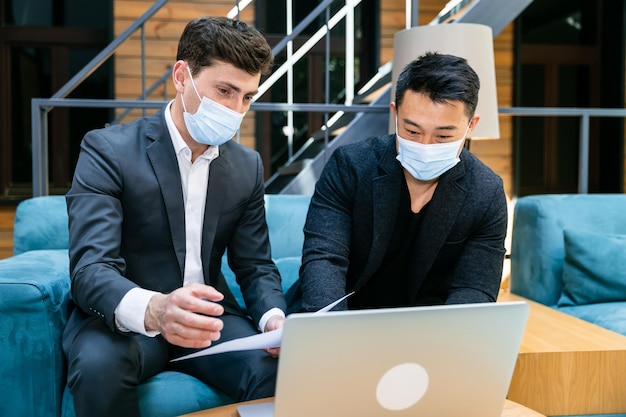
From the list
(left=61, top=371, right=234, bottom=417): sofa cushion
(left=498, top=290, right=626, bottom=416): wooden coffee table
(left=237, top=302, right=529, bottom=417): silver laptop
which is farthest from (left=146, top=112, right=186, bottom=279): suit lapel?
(left=498, top=290, right=626, bottom=416): wooden coffee table

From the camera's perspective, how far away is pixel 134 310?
4.03 ft

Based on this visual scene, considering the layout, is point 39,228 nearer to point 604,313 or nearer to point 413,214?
point 413,214

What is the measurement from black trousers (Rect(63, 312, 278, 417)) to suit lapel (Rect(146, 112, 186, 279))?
7.7 inches

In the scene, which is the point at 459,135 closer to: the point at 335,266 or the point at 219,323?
the point at 335,266

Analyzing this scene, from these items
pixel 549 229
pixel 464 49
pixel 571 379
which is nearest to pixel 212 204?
pixel 571 379

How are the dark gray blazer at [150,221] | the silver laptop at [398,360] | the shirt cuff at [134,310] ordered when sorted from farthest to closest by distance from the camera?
the dark gray blazer at [150,221] → the shirt cuff at [134,310] → the silver laptop at [398,360]

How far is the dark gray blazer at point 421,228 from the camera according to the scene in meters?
1.59

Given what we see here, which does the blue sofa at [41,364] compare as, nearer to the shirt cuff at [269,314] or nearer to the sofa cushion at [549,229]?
the shirt cuff at [269,314]

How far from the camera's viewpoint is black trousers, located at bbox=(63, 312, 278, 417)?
1.26 m

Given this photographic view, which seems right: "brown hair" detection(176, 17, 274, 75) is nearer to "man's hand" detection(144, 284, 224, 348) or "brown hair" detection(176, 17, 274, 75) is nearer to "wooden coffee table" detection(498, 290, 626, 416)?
"man's hand" detection(144, 284, 224, 348)

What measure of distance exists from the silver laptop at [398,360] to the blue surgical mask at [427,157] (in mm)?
632

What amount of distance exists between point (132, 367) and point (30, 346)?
284 mm

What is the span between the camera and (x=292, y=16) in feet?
16.8

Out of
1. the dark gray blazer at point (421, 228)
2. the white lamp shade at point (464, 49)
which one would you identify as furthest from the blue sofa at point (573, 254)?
the dark gray blazer at point (421, 228)
